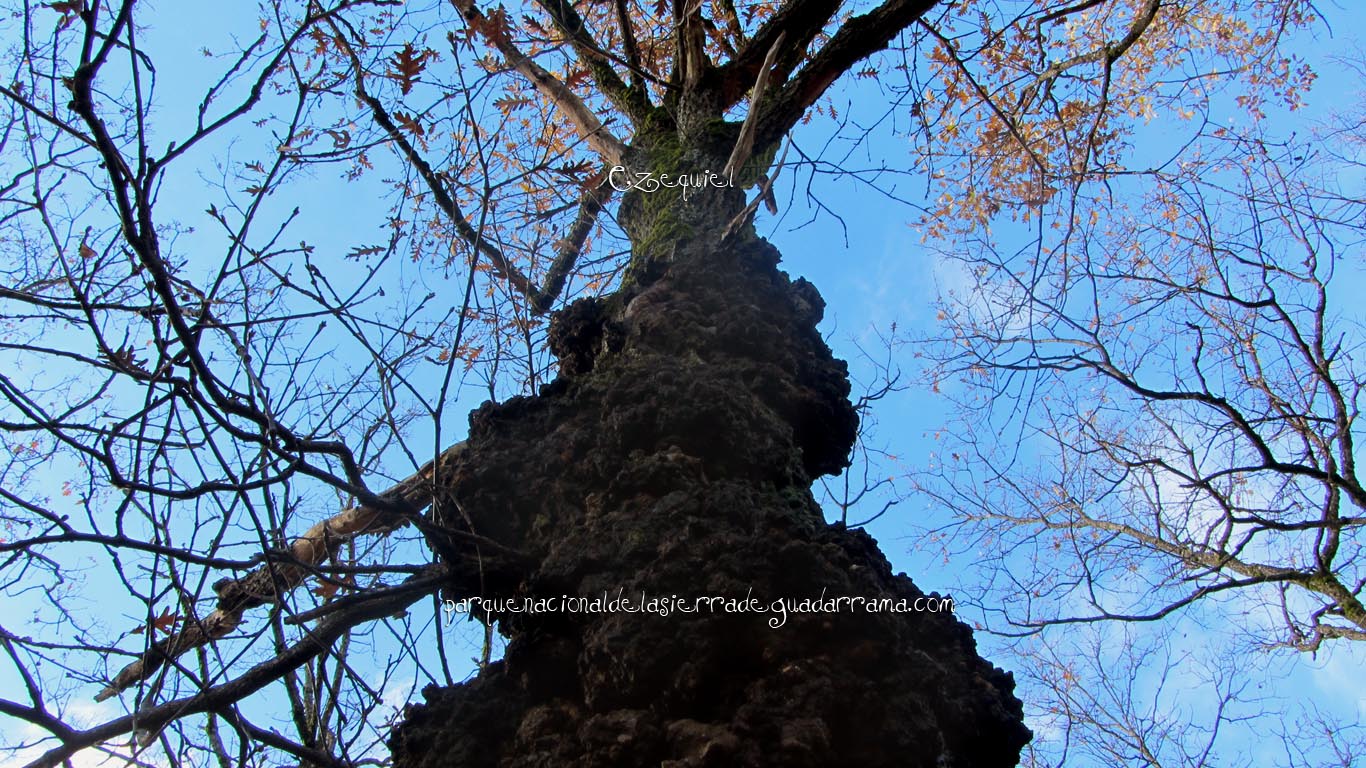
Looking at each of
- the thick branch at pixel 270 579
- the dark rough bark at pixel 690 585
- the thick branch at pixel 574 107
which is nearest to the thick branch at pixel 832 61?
the thick branch at pixel 574 107

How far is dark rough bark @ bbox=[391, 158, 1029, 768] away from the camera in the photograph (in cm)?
156

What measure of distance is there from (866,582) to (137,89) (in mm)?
2099

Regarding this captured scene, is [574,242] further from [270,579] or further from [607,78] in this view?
[270,579]

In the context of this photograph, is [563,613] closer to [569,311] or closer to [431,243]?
[569,311]

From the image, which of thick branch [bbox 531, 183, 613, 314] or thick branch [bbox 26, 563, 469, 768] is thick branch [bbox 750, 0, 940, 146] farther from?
thick branch [bbox 26, 563, 469, 768]

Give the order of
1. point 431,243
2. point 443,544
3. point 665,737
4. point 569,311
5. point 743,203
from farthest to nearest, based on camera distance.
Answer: point 431,243 < point 743,203 < point 569,311 < point 443,544 < point 665,737

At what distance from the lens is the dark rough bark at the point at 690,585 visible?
1.56m

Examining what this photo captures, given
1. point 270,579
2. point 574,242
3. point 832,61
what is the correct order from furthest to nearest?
point 574,242 → point 832,61 → point 270,579

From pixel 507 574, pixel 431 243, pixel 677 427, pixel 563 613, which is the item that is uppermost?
pixel 431 243

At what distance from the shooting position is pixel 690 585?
1.71m

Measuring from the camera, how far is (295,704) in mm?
2924

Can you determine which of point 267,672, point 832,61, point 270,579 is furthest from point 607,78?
point 267,672

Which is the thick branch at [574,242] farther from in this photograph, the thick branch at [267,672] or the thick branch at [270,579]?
the thick branch at [267,672]

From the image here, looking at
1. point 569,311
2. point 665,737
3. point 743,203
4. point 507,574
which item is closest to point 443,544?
point 507,574
